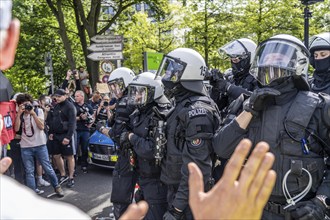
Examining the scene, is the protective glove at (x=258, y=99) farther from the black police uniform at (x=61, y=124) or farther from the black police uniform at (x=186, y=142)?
the black police uniform at (x=61, y=124)

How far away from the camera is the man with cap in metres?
7.41

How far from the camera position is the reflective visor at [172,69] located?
354 cm

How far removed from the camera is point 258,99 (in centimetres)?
255

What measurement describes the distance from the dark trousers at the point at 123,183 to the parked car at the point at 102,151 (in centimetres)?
347

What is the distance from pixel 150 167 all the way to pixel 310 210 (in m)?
1.80

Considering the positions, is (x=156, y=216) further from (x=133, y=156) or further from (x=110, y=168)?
(x=110, y=168)

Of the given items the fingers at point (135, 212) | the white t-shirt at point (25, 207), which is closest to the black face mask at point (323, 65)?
the fingers at point (135, 212)

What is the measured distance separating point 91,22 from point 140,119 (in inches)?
447

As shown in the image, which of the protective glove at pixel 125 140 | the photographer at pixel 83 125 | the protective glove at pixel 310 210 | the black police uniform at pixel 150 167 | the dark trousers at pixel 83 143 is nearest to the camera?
the protective glove at pixel 310 210

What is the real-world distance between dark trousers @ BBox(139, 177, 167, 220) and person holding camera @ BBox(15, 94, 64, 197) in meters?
3.37

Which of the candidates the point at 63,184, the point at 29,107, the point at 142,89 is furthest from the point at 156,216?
the point at 63,184

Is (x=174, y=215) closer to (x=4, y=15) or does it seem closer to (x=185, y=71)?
(x=185, y=71)

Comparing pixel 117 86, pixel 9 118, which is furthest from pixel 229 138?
pixel 9 118

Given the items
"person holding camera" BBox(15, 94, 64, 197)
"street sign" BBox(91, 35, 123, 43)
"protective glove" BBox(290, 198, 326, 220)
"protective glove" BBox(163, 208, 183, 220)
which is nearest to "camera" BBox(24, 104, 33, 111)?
"person holding camera" BBox(15, 94, 64, 197)
